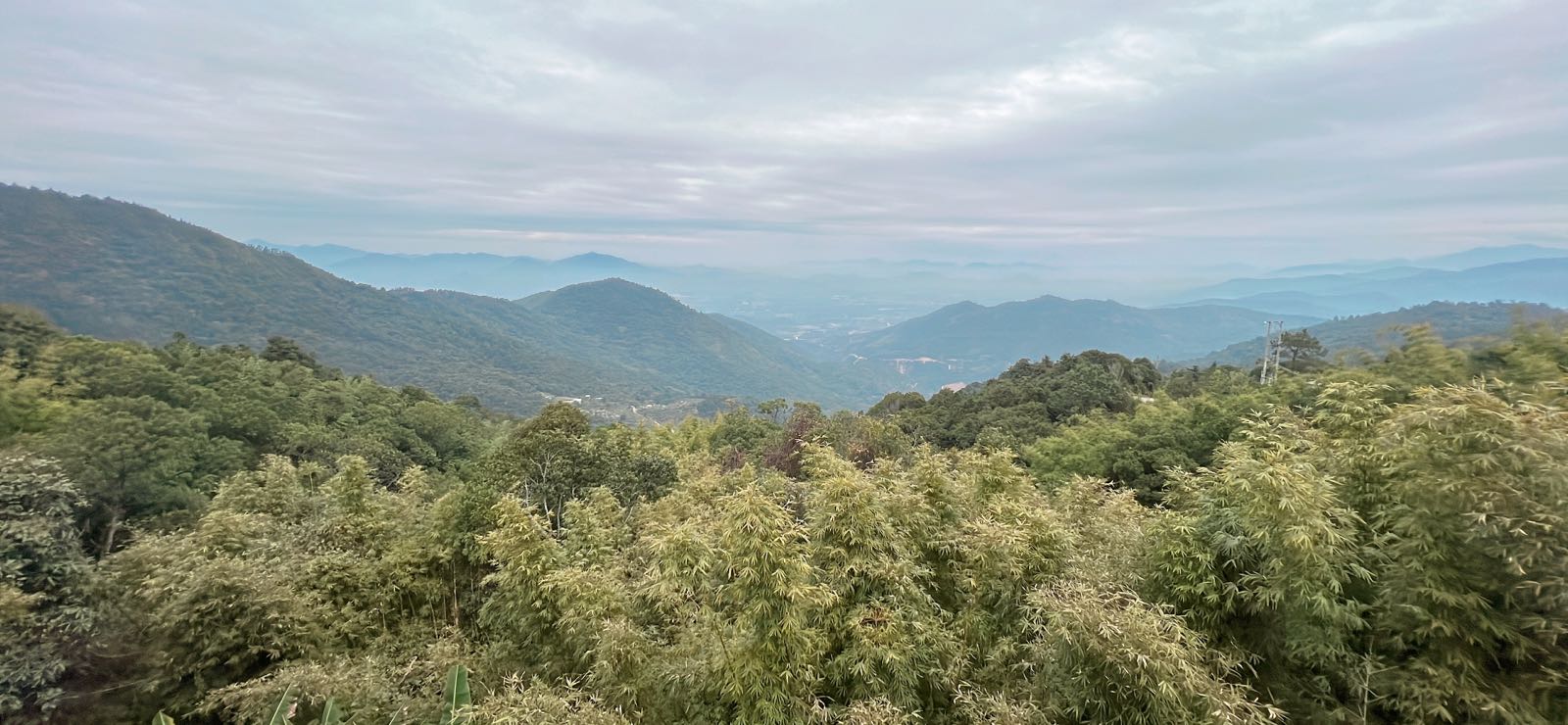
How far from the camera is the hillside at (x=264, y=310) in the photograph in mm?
89812

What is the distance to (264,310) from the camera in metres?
103

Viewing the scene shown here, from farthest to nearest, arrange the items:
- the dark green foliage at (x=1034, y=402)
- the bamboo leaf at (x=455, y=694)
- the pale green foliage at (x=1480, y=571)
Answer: the dark green foliage at (x=1034, y=402) < the bamboo leaf at (x=455, y=694) < the pale green foliage at (x=1480, y=571)

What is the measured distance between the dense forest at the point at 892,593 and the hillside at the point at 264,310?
82043mm

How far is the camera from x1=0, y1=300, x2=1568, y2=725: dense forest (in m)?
3.65

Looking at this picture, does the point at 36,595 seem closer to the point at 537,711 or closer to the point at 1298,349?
the point at 537,711

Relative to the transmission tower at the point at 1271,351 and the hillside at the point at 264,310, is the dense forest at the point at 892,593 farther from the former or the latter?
the hillside at the point at 264,310

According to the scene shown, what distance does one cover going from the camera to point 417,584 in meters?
8.62

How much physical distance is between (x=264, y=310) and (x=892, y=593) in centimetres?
13227

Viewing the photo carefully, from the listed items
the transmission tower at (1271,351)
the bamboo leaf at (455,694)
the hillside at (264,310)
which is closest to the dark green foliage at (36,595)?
the bamboo leaf at (455,694)

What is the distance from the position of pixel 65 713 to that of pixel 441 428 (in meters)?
29.9

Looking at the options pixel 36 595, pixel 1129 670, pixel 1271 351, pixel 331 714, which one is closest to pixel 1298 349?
pixel 1271 351

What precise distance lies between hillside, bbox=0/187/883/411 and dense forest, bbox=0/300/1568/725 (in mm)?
82043

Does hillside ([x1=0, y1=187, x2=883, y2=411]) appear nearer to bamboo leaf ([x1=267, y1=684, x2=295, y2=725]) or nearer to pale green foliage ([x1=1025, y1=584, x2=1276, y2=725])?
bamboo leaf ([x1=267, y1=684, x2=295, y2=725])

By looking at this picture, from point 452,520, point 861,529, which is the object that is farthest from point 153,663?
point 861,529
